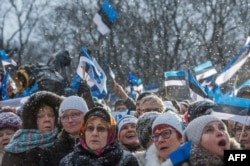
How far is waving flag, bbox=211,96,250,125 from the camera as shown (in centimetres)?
573

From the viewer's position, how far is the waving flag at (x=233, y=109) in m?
5.73

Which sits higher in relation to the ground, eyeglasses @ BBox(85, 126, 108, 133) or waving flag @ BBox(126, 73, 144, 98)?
waving flag @ BBox(126, 73, 144, 98)

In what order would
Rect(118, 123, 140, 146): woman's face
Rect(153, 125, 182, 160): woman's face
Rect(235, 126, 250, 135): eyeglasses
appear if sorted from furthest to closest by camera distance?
Rect(118, 123, 140, 146): woman's face
Rect(235, 126, 250, 135): eyeglasses
Rect(153, 125, 182, 160): woman's face

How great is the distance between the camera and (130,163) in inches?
227

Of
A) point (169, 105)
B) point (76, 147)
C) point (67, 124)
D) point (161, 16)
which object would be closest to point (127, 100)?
point (169, 105)

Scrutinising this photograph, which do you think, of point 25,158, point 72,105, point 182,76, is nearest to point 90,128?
point 72,105

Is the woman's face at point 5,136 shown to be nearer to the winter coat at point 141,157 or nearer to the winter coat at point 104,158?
the winter coat at point 104,158

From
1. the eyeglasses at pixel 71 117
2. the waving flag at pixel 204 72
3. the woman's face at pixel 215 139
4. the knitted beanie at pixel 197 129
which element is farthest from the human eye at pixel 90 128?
the waving flag at pixel 204 72

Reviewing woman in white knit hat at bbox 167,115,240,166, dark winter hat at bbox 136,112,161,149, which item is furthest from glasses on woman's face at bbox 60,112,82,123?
woman in white knit hat at bbox 167,115,240,166

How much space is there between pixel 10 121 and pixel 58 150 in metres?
0.99

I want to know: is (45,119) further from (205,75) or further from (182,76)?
(205,75)

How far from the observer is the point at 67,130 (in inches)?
258

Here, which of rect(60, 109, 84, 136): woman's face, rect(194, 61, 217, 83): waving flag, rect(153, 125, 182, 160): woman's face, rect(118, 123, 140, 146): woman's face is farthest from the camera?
rect(194, 61, 217, 83): waving flag

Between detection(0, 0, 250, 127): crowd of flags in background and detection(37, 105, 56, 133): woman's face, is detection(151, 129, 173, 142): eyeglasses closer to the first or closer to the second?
detection(0, 0, 250, 127): crowd of flags in background
